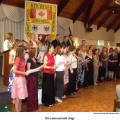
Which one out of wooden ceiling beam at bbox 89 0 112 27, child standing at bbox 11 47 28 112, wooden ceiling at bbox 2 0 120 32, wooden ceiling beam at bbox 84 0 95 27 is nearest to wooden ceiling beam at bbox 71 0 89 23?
wooden ceiling at bbox 2 0 120 32

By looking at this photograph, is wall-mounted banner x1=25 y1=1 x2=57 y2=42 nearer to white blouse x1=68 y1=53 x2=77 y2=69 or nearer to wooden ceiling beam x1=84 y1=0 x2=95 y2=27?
white blouse x1=68 y1=53 x2=77 y2=69

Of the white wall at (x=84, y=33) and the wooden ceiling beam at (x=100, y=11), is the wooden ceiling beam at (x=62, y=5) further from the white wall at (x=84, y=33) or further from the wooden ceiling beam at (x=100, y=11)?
the wooden ceiling beam at (x=100, y=11)

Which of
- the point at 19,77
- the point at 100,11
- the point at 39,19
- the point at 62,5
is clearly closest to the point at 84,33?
the point at 100,11

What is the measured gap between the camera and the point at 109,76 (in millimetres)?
9320

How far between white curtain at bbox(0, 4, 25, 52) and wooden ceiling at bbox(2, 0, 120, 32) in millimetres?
275

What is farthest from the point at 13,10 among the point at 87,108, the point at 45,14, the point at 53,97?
the point at 87,108

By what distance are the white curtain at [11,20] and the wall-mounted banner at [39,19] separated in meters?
1.28

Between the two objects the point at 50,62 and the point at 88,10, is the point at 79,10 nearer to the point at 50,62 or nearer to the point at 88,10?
the point at 88,10

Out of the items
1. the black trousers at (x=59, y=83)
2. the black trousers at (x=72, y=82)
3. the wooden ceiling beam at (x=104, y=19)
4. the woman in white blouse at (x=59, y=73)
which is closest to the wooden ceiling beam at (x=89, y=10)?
the wooden ceiling beam at (x=104, y=19)

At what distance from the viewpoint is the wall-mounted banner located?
675cm

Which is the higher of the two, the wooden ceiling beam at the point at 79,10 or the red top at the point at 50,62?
the wooden ceiling beam at the point at 79,10

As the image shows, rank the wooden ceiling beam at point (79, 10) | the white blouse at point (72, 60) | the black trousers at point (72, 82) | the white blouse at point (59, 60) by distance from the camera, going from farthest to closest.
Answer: the wooden ceiling beam at point (79, 10), the black trousers at point (72, 82), the white blouse at point (72, 60), the white blouse at point (59, 60)

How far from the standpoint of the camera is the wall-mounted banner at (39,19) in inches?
266

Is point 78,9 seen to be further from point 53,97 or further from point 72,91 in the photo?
point 53,97
